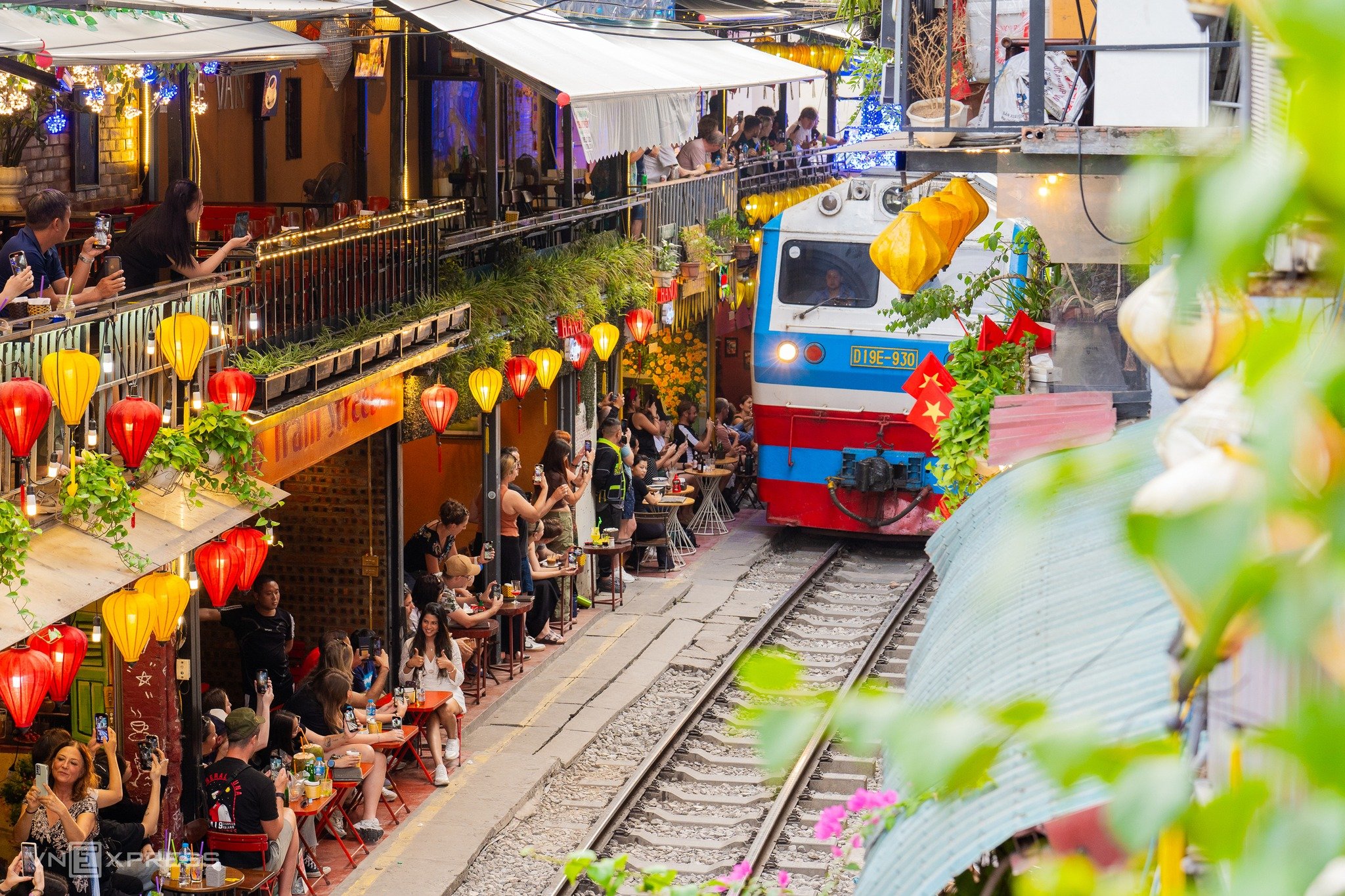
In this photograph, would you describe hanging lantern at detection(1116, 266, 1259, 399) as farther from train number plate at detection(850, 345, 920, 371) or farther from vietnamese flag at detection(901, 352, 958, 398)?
train number plate at detection(850, 345, 920, 371)

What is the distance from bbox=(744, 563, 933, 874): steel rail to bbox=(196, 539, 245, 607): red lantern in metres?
3.50

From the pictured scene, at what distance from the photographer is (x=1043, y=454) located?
153cm

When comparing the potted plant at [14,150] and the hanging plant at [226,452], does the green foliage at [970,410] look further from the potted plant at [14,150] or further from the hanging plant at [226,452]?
the potted plant at [14,150]

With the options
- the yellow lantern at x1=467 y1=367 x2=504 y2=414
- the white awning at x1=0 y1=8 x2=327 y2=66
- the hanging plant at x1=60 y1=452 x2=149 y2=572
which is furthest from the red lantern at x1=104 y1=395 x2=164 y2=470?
the yellow lantern at x1=467 y1=367 x2=504 y2=414

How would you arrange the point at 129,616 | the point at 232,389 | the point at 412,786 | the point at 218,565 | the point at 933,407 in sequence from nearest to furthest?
1. the point at 129,616
2. the point at 218,565
3. the point at 232,389
4. the point at 933,407
5. the point at 412,786

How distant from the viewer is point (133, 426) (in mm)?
8750

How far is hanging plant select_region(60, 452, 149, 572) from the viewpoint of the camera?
27.9 feet

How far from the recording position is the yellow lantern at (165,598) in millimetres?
9016

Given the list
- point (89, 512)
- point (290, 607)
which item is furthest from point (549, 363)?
point (89, 512)

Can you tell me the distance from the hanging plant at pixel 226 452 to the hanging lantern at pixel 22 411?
194 cm

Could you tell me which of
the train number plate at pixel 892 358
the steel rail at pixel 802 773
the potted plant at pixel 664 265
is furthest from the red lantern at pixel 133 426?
the train number plate at pixel 892 358

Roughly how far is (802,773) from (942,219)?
448 centimetres

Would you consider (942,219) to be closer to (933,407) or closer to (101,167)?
(933,407)

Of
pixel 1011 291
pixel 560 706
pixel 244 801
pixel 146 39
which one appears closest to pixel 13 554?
pixel 244 801
